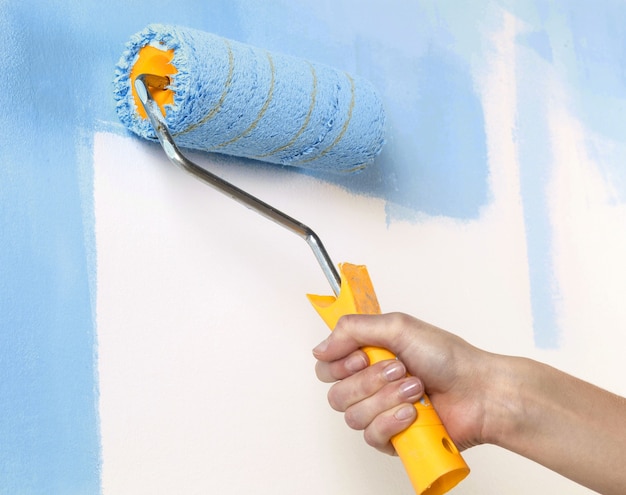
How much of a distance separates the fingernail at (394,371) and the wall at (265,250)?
168 mm

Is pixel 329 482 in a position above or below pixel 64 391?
below

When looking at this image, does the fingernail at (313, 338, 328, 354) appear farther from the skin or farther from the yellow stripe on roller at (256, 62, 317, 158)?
the yellow stripe on roller at (256, 62, 317, 158)

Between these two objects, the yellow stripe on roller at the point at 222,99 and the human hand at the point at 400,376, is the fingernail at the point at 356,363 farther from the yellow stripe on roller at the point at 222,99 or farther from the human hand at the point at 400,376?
the yellow stripe on roller at the point at 222,99

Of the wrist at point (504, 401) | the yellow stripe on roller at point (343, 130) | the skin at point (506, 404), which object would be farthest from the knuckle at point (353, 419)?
the yellow stripe on roller at point (343, 130)

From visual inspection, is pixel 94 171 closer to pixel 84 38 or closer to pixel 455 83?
pixel 84 38

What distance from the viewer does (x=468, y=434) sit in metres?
0.76

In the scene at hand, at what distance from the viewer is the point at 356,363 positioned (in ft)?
2.24

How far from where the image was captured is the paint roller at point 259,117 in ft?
2.10

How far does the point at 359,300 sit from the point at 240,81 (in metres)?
0.23

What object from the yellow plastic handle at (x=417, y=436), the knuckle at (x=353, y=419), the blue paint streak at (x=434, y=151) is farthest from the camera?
the blue paint streak at (x=434, y=151)

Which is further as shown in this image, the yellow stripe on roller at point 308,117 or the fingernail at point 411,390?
the yellow stripe on roller at point 308,117

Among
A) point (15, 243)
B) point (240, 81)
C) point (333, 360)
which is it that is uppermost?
point (240, 81)

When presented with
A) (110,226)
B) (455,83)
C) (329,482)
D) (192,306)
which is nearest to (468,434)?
(329,482)

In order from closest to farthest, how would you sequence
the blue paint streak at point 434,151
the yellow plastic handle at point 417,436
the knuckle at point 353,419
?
the yellow plastic handle at point 417,436, the knuckle at point 353,419, the blue paint streak at point 434,151
